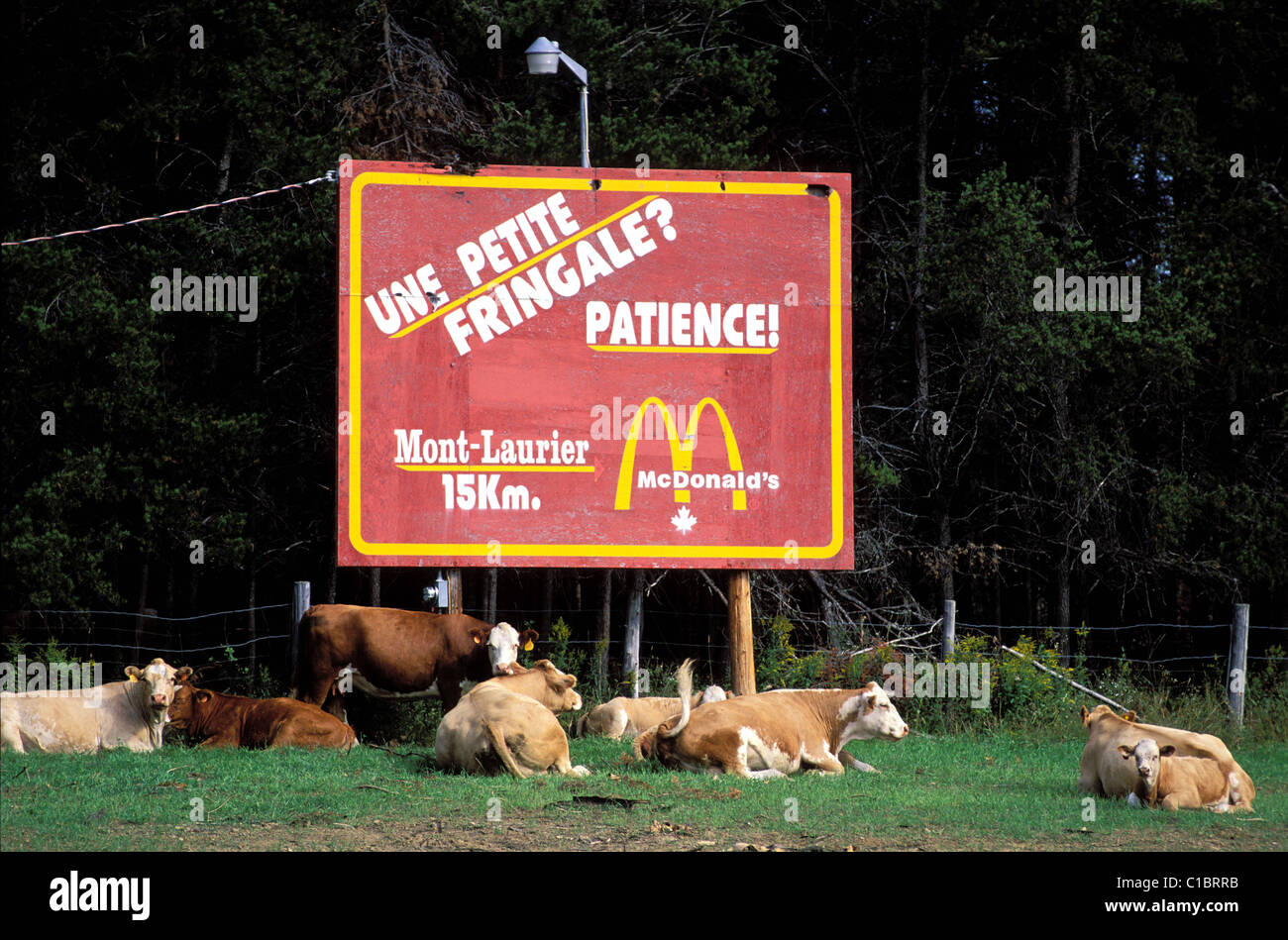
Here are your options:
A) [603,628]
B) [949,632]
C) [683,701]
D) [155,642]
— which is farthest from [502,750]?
[155,642]

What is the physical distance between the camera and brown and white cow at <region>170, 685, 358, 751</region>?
11.9 meters

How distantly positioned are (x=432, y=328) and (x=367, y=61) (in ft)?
19.5

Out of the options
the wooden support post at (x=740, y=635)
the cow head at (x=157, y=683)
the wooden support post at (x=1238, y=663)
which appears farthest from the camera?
the wooden support post at (x=1238, y=663)

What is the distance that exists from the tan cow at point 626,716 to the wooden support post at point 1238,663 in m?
5.01

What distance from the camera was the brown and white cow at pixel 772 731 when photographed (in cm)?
1066

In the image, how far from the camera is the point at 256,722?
473 inches

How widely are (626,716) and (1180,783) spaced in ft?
16.6

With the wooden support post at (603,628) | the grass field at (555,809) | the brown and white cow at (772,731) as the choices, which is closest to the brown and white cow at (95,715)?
the grass field at (555,809)

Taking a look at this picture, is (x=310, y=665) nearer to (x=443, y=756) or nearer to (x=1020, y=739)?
(x=443, y=756)

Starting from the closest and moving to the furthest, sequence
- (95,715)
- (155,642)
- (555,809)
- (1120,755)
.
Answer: (555,809) < (1120,755) < (95,715) < (155,642)

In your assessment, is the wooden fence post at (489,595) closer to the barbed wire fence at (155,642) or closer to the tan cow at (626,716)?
the barbed wire fence at (155,642)

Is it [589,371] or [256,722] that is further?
[589,371]

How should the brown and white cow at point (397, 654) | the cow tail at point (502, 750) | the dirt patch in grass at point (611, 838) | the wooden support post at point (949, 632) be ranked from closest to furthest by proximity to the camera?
the dirt patch in grass at point (611, 838) < the cow tail at point (502, 750) < the brown and white cow at point (397, 654) < the wooden support post at point (949, 632)

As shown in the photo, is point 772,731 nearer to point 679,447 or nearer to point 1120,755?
point 1120,755
